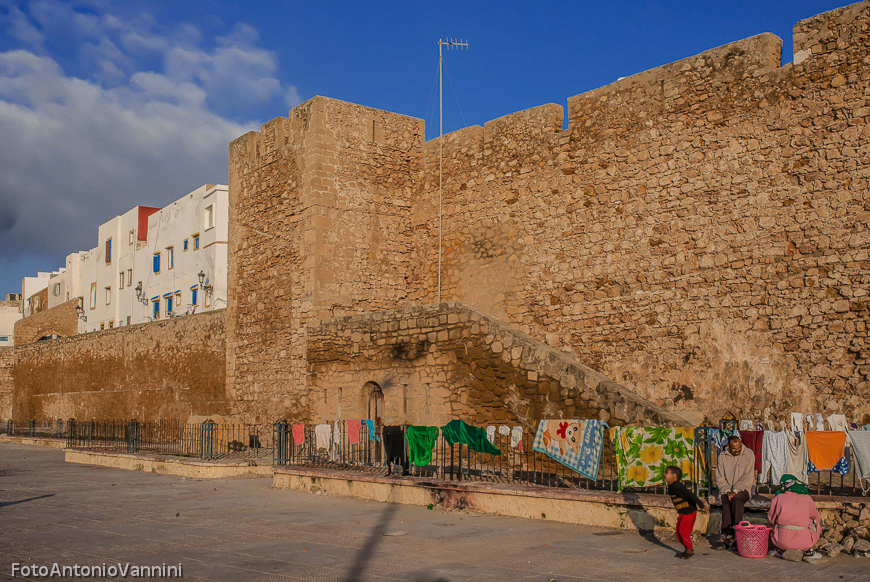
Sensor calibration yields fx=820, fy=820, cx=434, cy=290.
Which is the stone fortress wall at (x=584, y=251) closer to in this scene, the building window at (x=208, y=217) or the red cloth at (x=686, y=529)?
the red cloth at (x=686, y=529)

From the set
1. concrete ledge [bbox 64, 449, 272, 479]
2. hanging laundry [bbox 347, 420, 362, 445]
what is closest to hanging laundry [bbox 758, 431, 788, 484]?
hanging laundry [bbox 347, 420, 362, 445]

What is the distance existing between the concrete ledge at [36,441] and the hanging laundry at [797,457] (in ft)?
73.5

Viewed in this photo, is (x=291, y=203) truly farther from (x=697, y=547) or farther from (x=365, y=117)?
(x=697, y=547)

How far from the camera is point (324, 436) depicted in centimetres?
1357

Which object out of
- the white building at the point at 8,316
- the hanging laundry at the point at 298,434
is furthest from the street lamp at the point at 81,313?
the hanging laundry at the point at 298,434

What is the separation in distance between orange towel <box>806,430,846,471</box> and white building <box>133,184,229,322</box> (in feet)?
84.5

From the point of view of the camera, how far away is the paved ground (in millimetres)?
6422

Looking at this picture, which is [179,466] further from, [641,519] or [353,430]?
[641,519]

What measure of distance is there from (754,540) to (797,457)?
1.90 m

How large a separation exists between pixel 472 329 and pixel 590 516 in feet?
15.8

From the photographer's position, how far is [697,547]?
292 inches

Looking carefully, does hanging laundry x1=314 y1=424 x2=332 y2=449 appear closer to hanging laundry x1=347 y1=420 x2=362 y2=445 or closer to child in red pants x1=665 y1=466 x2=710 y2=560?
hanging laundry x1=347 y1=420 x2=362 y2=445

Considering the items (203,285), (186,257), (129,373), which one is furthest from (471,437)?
(186,257)

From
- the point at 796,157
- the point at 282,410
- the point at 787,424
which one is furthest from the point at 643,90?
the point at 282,410
